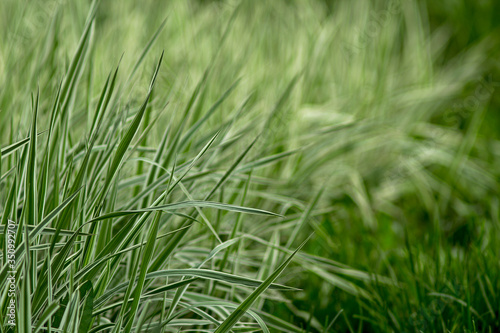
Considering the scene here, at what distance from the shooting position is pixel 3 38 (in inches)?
80.7

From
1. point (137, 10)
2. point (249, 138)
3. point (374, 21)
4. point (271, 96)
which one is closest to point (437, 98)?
point (374, 21)

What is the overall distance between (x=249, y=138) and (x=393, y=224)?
24.7 inches

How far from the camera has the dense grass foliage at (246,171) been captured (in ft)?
3.12

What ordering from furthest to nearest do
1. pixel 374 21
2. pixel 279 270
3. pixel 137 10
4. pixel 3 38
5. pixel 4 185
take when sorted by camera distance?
pixel 374 21 → pixel 137 10 → pixel 3 38 → pixel 4 185 → pixel 279 270

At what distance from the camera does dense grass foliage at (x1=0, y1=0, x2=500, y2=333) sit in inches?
37.4

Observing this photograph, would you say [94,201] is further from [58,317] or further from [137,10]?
[137,10]

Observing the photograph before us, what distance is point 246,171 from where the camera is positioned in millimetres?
1472

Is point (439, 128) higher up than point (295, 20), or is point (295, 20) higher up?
point (295, 20)

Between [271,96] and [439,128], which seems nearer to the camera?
[271,96]

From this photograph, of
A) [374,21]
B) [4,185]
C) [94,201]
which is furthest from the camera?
[374,21]

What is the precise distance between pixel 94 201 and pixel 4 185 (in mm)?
340

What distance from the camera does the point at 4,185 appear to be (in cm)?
123

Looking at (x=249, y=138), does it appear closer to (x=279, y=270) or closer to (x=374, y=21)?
(x=279, y=270)

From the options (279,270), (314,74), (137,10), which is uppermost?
→ (137,10)
